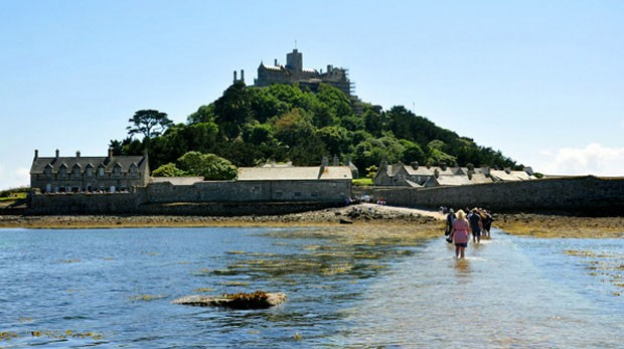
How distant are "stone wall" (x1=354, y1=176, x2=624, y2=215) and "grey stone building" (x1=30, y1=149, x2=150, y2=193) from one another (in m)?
39.0

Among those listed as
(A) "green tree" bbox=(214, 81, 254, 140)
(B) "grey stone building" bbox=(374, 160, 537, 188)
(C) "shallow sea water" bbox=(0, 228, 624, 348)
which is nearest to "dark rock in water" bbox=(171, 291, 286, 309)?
(C) "shallow sea water" bbox=(0, 228, 624, 348)

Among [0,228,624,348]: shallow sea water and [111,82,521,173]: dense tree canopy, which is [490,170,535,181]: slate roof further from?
[0,228,624,348]: shallow sea water

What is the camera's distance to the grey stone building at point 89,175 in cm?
8994

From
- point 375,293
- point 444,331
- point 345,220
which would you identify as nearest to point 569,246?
point 375,293

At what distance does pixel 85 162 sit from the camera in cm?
9256

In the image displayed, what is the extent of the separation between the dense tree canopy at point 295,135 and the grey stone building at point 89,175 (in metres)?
4.87

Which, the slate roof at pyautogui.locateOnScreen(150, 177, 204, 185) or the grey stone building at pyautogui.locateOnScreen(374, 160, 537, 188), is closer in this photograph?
the slate roof at pyautogui.locateOnScreen(150, 177, 204, 185)

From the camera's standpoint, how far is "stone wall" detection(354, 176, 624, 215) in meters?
48.6

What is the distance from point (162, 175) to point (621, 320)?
83244 mm

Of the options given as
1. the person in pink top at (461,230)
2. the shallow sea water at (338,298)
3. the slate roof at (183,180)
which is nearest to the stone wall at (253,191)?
the slate roof at (183,180)

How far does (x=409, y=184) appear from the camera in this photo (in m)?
106

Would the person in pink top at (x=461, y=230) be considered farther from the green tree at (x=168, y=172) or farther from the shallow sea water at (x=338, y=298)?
the green tree at (x=168, y=172)

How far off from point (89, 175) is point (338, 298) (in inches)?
3065

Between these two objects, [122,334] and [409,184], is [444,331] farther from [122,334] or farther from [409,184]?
[409,184]
